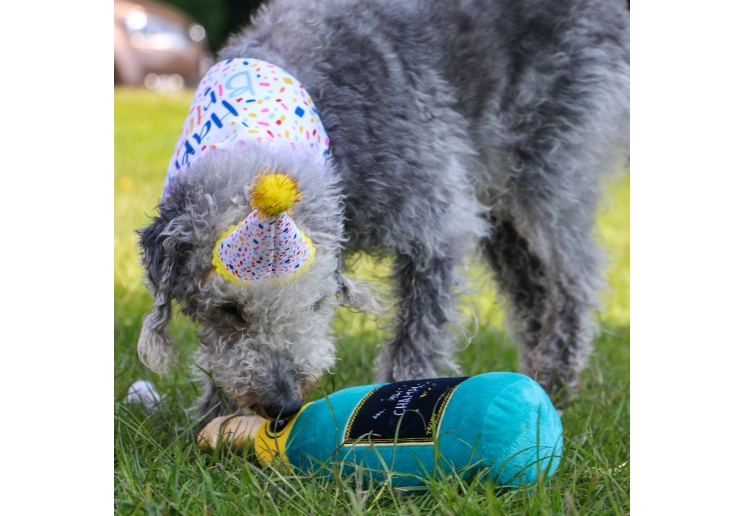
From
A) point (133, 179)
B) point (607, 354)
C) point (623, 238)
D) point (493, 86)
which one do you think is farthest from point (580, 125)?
point (133, 179)

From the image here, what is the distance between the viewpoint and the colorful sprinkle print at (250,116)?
2.65 m

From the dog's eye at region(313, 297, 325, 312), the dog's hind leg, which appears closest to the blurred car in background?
the dog's hind leg

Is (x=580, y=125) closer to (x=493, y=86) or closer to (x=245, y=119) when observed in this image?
(x=493, y=86)

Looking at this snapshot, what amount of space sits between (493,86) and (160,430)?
76.1 inches

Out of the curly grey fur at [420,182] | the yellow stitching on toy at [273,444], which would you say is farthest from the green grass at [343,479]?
the curly grey fur at [420,182]

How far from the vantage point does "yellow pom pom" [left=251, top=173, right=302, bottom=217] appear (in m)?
2.09

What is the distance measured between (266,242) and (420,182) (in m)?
1.01

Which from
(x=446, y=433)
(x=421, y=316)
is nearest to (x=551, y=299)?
(x=421, y=316)

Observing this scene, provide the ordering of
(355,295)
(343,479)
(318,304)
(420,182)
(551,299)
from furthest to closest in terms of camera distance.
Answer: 1. (551,299)
2. (420,182)
3. (355,295)
4. (318,304)
5. (343,479)

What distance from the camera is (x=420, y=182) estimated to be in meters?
3.06

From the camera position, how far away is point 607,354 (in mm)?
4551

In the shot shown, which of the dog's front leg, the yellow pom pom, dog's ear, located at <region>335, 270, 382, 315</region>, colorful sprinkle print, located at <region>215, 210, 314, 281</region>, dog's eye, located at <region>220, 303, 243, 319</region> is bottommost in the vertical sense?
the dog's front leg

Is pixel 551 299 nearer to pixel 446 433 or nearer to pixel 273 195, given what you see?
pixel 446 433

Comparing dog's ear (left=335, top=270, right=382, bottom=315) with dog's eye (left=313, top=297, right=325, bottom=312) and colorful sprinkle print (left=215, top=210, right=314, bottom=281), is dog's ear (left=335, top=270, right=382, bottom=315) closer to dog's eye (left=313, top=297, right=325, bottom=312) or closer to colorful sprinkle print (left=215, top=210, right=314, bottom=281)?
dog's eye (left=313, top=297, right=325, bottom=312)
